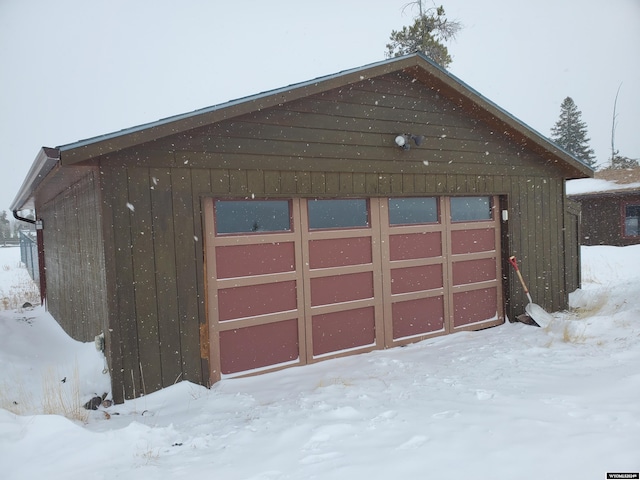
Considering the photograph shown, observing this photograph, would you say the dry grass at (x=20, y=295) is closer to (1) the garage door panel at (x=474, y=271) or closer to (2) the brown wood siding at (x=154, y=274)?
(2) the brown wood siding at (x=154, y=274)

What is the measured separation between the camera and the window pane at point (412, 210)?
6.40 metres

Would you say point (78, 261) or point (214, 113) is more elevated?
point (214, 113)

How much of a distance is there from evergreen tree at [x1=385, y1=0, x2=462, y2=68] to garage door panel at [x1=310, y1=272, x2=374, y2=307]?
1290 centimetres

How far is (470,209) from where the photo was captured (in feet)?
23.6

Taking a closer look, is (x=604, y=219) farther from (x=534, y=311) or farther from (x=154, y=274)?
(x=154, y=274)

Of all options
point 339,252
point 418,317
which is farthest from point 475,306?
point 339,252

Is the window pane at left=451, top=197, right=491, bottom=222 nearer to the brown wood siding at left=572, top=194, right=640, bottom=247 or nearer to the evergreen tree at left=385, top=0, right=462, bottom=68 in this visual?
the evergreen tree at left=385, top=0, right=462, bottom=68

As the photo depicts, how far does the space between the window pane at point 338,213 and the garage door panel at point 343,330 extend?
1.18 metres

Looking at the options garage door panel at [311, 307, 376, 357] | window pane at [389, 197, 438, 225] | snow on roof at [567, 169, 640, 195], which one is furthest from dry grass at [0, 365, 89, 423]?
snow on roof at [567, 169, 640, 195]

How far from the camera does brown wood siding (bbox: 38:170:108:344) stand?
16.1ft

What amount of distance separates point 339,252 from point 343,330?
41.5 inches

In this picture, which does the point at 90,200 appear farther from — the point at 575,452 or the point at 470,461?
the point at 575,452

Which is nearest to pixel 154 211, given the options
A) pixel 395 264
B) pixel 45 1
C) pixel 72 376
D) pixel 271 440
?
pixel 72 376

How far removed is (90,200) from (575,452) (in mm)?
5219
